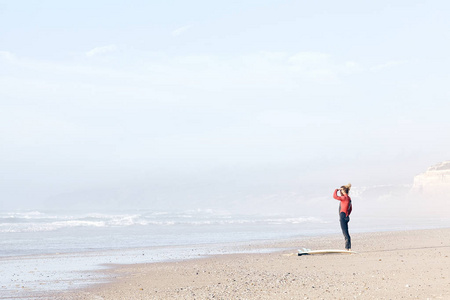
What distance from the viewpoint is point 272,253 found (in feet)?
55.1

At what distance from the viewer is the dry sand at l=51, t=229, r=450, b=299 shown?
30.0 ft

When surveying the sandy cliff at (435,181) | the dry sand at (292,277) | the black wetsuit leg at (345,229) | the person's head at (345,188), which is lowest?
the dry sand at (292,277)

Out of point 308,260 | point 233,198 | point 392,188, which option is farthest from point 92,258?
point 233,198

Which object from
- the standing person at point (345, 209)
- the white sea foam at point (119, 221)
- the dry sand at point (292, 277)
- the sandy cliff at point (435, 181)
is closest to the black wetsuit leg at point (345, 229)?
the standing person at point (345, 209)

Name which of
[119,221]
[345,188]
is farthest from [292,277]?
[119,221]

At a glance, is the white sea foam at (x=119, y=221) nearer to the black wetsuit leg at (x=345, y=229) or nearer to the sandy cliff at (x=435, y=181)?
the black wetsuit leg at (x=345, y=229)

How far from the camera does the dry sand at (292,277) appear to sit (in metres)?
9.13

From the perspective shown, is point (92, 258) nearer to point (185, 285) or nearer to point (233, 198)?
point (185, 285)

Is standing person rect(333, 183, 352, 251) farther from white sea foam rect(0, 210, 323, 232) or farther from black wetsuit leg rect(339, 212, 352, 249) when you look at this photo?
white sea foam rect(0, 210, 323, 232)

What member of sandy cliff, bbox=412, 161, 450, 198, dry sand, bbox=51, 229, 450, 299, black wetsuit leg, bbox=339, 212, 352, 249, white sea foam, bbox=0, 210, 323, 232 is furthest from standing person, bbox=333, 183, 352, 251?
sandy cliff, bbox=412, 161, 450, 198

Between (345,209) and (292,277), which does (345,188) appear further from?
(292,277)

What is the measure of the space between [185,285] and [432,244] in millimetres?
9846

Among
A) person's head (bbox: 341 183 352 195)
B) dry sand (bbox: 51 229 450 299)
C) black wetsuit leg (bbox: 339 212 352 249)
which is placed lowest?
dry sand (bbox: 51 229 450 299)

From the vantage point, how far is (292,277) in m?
11.0
